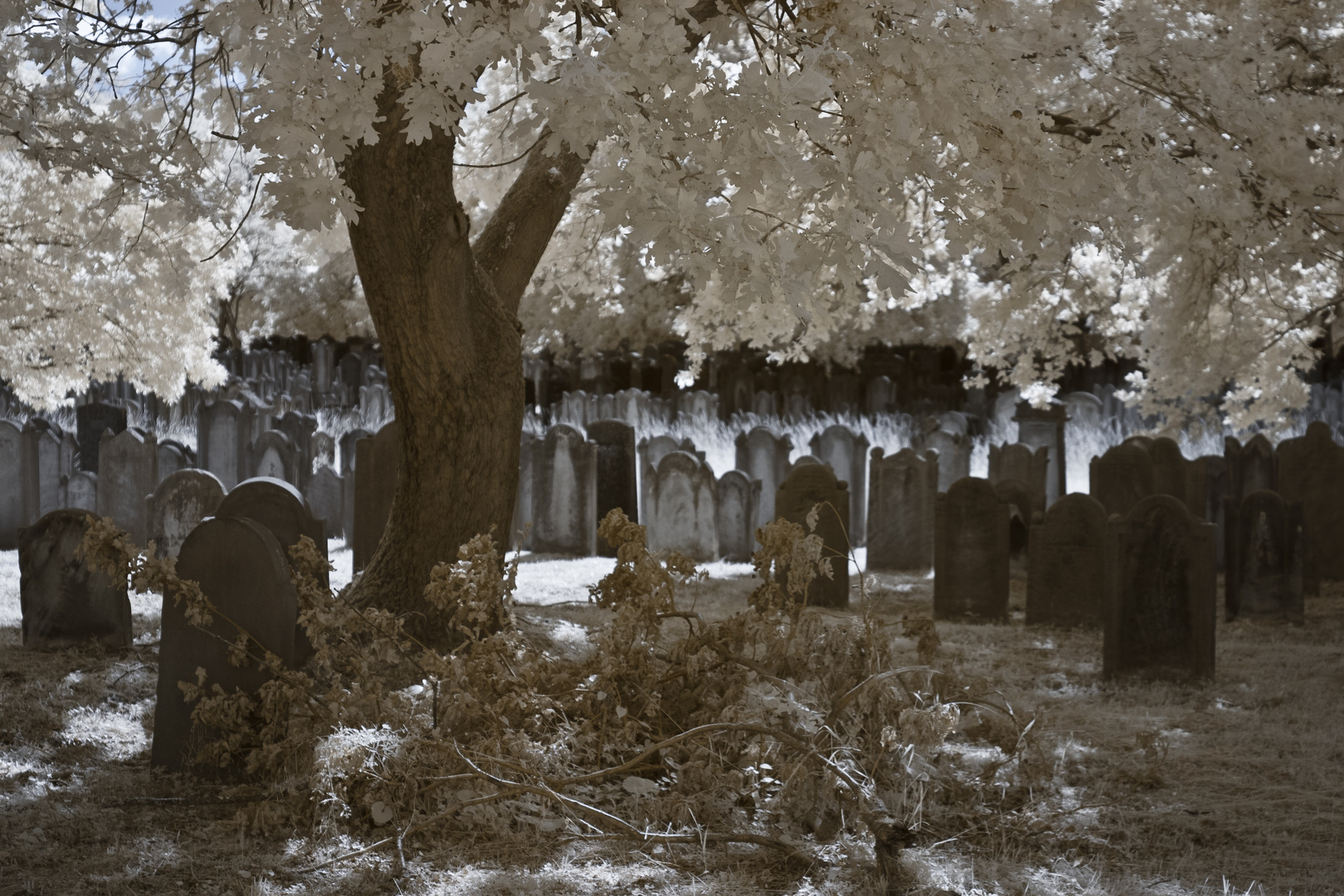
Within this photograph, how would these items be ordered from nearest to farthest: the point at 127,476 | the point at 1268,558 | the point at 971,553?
the point at 1268,558 < the point at 971,553 < the point at 127,476

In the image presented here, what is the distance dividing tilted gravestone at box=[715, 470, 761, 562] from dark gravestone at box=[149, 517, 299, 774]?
6213mm

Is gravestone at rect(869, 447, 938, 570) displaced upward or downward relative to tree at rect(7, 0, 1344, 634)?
downward

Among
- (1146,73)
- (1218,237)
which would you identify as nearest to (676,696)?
(1146,73)

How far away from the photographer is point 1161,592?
550cm

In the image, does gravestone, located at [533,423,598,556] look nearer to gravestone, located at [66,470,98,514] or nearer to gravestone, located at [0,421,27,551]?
gravestone, located at [66,470,98,514]

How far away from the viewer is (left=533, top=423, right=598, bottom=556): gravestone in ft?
33.9

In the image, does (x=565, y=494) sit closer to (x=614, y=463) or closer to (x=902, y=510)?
(x=614, y=463)

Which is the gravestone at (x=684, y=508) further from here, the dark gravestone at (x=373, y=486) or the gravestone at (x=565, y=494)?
the dark gravestone at (x=373, y=486)

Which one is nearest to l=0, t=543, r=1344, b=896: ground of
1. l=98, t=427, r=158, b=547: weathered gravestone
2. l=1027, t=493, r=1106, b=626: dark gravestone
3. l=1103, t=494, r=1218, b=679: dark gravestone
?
l=1103, t=494, r=1218, b=679: dark gravestone

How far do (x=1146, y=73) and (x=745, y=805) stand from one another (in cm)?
466

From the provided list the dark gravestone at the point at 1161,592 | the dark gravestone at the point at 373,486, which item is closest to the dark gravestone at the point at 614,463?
the dark gravestone at the point at 373,486

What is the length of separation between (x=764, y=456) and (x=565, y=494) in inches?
83.5

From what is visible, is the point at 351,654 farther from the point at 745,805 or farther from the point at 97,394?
the point at 97,394

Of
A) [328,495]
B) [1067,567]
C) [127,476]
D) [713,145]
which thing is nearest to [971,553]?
[1067,567]
